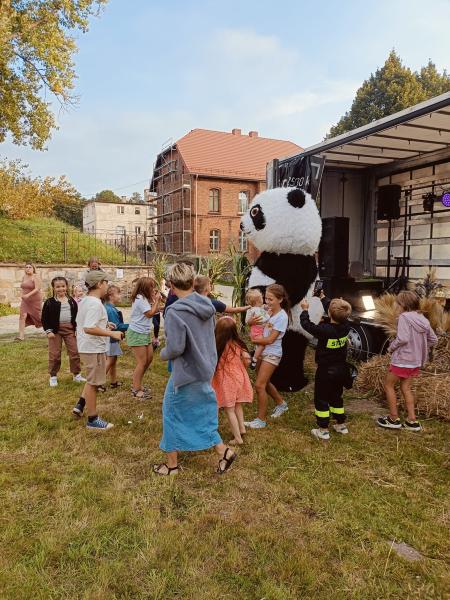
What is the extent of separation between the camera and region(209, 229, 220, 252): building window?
30.6m

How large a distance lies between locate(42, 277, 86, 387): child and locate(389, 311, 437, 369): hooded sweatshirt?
3872 millimetres

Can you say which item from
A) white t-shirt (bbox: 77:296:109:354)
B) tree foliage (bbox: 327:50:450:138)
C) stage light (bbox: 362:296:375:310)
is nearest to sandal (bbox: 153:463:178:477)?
white t-shirt (bbox: 77:296:109:354)

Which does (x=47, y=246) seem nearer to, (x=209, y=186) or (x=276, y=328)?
(x=209, y=186)

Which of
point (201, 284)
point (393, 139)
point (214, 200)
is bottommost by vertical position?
point (201, 284)

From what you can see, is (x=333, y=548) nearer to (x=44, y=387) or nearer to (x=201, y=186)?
(x=44, y=387)

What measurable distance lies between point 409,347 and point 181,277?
7.94 feet

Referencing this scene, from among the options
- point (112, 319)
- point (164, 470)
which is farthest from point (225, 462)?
point (112, 319)

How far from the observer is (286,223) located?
Result: 16.6 feet

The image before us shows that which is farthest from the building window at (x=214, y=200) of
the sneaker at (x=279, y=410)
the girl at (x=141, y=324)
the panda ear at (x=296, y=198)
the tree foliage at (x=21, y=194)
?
the sneaker at (x=279, y=410)

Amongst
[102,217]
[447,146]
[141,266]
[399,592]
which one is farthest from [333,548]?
[102,217]

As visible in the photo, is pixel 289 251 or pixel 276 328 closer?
pixel 276 328

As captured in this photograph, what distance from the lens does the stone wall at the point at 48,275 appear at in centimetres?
1445

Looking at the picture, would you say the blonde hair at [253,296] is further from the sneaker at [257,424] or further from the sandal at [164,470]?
the sandal at [164,470]

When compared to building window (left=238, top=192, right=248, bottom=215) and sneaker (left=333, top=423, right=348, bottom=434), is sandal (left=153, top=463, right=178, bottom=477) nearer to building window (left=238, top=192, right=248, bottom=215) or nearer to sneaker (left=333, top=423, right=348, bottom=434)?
sneaker (left=333, top=423, right=348, bottom=434)
